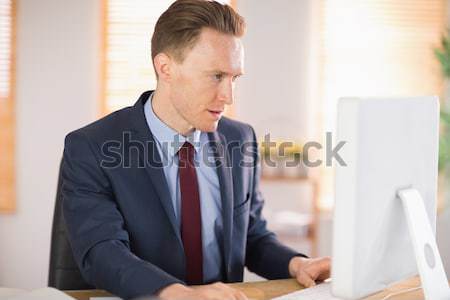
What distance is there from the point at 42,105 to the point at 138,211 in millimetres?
3214

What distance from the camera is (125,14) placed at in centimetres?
488

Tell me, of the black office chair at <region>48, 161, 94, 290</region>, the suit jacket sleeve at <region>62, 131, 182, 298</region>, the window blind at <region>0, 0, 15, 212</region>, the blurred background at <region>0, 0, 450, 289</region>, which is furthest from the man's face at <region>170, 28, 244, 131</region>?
the window blind at <region>0, 0, 15, 212</region>

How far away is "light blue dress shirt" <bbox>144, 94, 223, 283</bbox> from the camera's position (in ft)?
6.63

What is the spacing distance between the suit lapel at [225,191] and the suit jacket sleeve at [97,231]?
0.33m

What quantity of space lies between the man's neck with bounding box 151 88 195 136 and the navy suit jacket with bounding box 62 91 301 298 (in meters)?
0.06

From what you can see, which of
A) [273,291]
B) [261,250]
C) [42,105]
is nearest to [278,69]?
[42,105]

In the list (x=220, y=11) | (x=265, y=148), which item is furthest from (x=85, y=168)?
(x=265, y=148)

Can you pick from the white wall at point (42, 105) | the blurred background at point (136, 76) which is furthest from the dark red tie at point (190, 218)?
the white wall at point (42, 105)

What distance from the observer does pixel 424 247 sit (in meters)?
1.56

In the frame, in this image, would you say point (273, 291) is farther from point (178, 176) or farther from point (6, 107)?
point (6, 107)

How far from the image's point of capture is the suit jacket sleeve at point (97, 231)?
1.64 metres

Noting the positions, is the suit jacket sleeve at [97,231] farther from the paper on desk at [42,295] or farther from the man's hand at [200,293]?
the paper on desk at [42,295]

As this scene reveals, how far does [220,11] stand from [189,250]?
0.71 meters

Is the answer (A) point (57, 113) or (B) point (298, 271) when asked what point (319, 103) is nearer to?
(A) point (57, 113)
